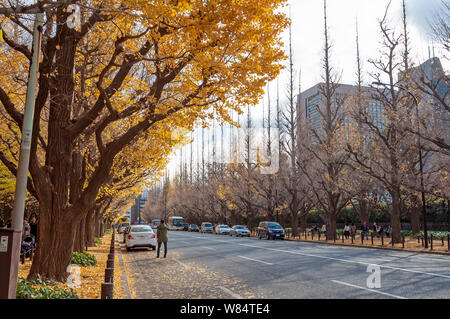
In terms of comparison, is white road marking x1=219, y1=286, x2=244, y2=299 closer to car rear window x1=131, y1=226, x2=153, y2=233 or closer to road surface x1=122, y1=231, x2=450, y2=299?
road surface x1=122, y1=231, x2=450, y2=299

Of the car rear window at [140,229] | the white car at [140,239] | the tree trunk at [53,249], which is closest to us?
the tree trunk at [53,249]

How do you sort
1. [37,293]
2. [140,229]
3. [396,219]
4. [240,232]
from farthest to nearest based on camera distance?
1. [240,232]
2. [396,219]
3. [140,229]
4. [37,293]

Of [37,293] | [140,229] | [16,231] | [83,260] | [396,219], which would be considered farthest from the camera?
[396,219]

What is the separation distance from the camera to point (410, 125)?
23641mm

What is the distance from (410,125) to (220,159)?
4376 cm

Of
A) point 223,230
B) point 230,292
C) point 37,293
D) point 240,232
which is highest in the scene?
point 37,293

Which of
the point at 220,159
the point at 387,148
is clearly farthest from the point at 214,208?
the point at 387,148

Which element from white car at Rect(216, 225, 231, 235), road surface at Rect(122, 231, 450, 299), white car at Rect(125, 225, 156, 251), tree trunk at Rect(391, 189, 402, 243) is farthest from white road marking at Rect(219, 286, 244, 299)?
white car at Rect(216, 225, 231, 235)

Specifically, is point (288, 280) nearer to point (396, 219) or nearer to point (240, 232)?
point (396, 219)

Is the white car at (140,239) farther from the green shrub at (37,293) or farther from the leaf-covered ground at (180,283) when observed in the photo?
the green shrub at (37,293)

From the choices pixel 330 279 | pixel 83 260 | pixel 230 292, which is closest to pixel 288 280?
pixel 330 279

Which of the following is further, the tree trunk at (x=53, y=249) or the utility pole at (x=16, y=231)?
the tree trunk at (x=53, y=249)

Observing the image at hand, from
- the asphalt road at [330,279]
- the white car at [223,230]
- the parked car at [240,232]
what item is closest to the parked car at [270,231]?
the parked car at [240,232]
